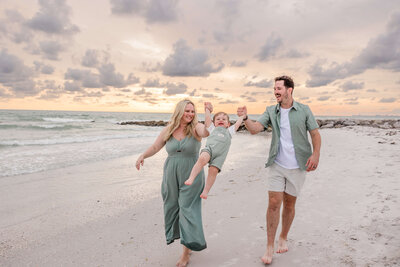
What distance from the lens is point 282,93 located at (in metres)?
3.43

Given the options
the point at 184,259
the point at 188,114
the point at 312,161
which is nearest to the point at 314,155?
the point at 312,161

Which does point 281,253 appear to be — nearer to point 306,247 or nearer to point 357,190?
point 306,247

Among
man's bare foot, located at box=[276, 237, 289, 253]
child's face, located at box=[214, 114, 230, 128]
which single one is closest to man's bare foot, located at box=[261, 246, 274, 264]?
man's bare foot, located at box=[276, 237, 289, 253]

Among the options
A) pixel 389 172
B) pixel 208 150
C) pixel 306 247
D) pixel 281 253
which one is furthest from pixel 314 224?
pixel 389 172

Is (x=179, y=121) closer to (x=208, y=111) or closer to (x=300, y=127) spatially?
(x=208, y=111)

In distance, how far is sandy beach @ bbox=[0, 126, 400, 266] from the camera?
3727mm

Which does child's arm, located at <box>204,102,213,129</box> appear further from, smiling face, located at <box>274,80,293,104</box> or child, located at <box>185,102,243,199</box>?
smiling face, located at <box>274,80,293,104</box>

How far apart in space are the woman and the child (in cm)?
22

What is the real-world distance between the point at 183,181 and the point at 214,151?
695mm

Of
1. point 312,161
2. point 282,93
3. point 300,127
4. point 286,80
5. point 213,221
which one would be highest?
point 286,80

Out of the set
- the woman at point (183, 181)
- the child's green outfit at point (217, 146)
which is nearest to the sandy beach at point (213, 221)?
the woman at point (183, 181)

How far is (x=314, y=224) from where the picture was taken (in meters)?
4.54

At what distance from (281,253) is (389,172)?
5217 millimetres

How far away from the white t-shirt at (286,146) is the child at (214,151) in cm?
72
